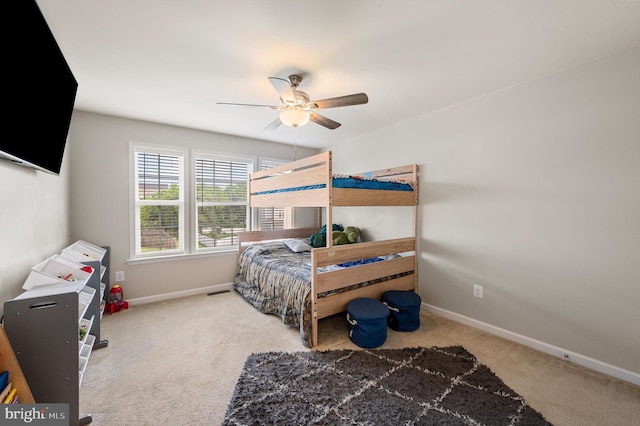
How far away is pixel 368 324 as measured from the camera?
2246 mm

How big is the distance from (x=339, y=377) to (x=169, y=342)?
5.26 ft

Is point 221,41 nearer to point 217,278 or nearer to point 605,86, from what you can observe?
point 605,86

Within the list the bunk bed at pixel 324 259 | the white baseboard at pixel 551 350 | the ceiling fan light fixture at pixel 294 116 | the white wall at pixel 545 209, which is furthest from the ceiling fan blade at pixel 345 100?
the white baseboard at pixel 551 350

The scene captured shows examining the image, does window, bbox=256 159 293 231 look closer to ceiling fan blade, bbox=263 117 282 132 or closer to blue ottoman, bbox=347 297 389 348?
ceiling fan blade, bbox=263 117 282 132

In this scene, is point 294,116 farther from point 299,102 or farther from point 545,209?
point 545,209

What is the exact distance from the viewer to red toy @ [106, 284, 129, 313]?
3.00m

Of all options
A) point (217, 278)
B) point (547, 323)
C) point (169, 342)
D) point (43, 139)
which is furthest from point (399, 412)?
point (217, 278)

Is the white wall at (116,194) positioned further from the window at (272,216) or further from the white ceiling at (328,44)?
the window at (272,216)

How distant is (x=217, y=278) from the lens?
385 centimetres

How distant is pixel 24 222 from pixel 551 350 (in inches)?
164

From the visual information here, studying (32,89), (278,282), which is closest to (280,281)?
(278,282)

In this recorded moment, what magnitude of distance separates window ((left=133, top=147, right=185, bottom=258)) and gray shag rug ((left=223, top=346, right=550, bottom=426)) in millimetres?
2214

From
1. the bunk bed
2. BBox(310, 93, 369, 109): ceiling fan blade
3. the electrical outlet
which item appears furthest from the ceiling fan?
the electrical outlet

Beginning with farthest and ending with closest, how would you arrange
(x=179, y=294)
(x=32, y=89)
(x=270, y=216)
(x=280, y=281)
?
(x=270, y=216) → (x=179, y=294) → (x=280, y=281) → (x=32, y=89)
